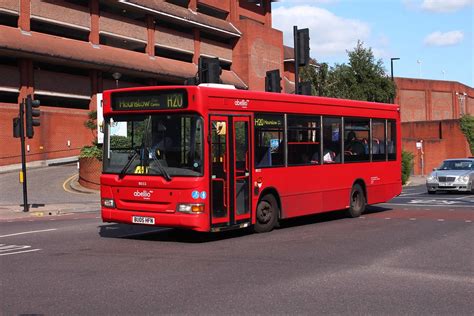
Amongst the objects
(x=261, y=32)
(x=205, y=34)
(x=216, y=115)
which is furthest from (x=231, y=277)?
(x=261, y=32)

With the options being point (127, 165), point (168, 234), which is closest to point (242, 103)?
point (127, 165)

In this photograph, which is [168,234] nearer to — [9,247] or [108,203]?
[108,203]

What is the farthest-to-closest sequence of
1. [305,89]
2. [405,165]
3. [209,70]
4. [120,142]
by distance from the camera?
[405,165] < [305,89] < [209,70] < [120,142]

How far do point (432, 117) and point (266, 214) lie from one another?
249ft

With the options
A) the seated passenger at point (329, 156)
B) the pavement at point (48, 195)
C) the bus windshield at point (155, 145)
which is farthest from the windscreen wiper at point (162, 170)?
the pavement at point (48, 195)

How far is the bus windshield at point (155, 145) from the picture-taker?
36.5 feet

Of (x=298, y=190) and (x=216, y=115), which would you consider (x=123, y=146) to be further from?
(x=298, y=190)

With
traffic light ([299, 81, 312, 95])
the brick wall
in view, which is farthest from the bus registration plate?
the brick wall

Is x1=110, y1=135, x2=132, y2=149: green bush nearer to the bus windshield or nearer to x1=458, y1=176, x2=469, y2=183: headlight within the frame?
the bus windshield

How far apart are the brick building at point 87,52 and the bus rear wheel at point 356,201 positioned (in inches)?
1114

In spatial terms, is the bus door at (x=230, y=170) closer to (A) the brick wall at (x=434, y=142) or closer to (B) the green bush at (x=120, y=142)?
(B) the green bush at (x=120, y=142)

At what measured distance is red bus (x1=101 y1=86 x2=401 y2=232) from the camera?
1113 cm

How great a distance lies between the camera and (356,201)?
16.3 m

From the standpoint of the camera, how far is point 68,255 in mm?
10141
